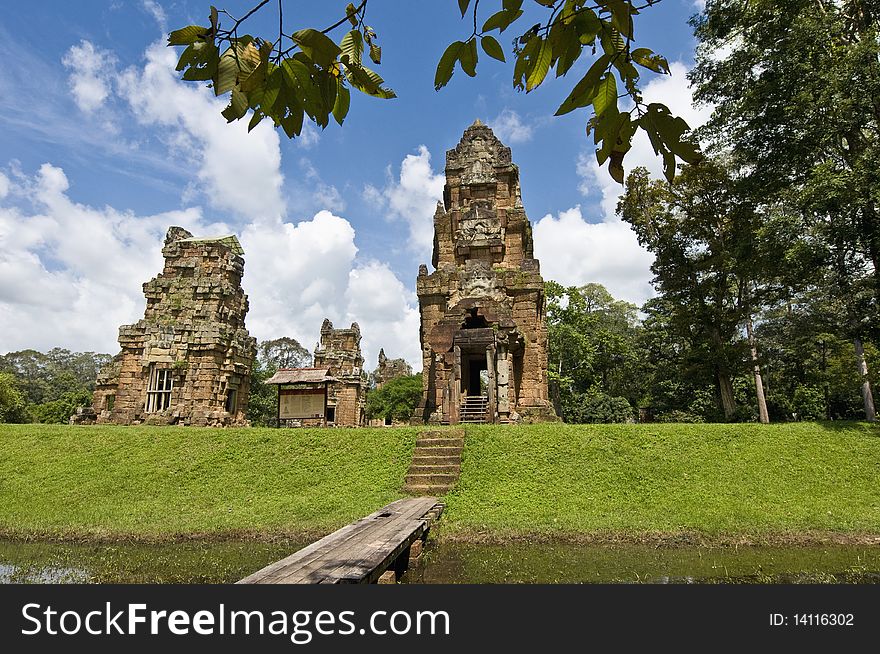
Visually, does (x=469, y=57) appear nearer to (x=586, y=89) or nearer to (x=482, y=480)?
(x=586, y=89)

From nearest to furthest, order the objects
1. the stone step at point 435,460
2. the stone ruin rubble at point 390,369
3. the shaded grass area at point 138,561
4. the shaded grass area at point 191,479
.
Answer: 1. the shaded grass area at point 138,561
2. the shaded grass area at point 191,479
3. the stone step at point 435,460
4. the stone ruin rubble at point 390,369

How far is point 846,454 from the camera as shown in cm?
1079

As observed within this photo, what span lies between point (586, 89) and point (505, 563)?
246 inches

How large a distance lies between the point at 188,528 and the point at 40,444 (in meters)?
7.84

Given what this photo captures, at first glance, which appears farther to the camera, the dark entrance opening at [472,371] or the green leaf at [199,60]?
the dark entrance opening at [472,371]

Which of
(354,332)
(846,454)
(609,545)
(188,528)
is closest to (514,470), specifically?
(609,545)

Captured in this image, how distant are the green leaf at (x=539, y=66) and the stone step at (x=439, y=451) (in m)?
10.3

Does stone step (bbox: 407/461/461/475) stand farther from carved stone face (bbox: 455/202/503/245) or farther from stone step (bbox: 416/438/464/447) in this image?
carved stone face (bbox: 455/202/503/245)

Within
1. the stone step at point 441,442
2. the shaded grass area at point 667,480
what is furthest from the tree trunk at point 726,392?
the stone step at point 441,442

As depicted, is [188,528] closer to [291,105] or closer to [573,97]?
[291,105]

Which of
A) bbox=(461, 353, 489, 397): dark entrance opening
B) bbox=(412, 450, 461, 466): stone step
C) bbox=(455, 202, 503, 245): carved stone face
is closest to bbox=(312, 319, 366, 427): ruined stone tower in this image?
bbox=(461, 353, 489, 397): dark entrance opening

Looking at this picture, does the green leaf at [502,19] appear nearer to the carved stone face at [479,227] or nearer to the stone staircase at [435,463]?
the stone staircase at [435,463]

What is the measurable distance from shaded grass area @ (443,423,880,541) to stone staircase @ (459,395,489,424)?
6.56 ft

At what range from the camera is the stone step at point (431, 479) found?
10414 mm
